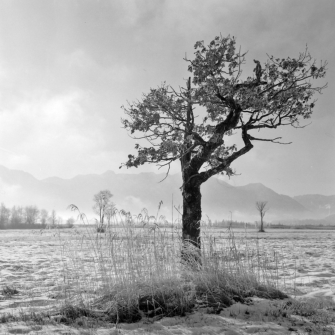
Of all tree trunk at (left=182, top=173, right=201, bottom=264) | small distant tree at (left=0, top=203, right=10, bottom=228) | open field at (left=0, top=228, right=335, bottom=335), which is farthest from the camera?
small distant tree at (left=0, top=203, right=10, bottom=228)

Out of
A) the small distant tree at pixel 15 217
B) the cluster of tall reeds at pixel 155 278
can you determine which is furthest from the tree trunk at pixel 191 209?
the small distant tree at pixel 15 217

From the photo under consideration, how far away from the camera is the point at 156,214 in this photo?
6.72 m

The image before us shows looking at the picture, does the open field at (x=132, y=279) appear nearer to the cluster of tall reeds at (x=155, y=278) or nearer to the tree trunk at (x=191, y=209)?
the cluster of tall reeds at (x=155, y=278)

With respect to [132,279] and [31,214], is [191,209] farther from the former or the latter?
[31,214]

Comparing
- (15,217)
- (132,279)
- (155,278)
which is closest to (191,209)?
(155,278)

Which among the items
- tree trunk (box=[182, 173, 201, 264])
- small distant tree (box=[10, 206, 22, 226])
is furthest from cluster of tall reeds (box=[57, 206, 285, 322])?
small distant tree (box=[10, 206, 22, 226])

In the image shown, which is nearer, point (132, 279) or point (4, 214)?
point (132, 279)

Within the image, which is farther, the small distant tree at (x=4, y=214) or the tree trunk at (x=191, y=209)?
the small distant tree at (x=4, y=214)

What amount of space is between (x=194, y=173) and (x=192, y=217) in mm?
1367

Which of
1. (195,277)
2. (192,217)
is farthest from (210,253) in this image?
(192,217)

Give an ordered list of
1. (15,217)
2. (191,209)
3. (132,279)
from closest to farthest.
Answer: (132,279), (191,209), (15,217)

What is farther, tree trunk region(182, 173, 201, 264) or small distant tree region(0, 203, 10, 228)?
small distant tree region(0, 203, 10, 228)

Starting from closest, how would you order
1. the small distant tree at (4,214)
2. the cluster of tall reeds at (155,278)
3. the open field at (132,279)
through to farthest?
the open field at (132,279), the cluster of tall reeds at (155,278), the small distant tree at (4,214)

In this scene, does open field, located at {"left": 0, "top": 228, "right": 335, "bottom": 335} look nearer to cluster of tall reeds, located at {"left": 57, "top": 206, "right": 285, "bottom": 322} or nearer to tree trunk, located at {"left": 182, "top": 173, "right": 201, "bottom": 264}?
cluster of tall reeds, located at {"left": 57, "top": 206, "right": 285, "bottom": 322}
